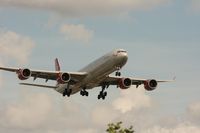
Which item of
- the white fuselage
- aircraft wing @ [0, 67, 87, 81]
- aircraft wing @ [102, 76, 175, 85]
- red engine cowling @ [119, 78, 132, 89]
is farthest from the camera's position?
aircraft wing @ [102, 76, 175, 85]

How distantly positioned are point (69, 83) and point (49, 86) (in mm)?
11509

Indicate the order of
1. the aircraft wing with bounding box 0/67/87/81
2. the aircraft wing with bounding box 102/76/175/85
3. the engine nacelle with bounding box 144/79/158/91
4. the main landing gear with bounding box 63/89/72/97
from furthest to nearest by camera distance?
the engine nacelle with bounding box 144/79/158/91 < the main landing gear with bounding box 63/89/72/97 < the aircraft wing with bounding box 102/76/175/85 < the aircraft wing with bounding box 0/67/87/81

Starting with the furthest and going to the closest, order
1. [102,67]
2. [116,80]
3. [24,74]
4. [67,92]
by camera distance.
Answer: [67,92], [116,80], [24,74], [102,67]

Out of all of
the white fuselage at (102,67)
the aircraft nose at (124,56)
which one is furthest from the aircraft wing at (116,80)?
the aircraft nose at (124,56)

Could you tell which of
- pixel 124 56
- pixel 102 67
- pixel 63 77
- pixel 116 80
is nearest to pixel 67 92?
pixel 63 77

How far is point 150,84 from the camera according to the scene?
7569 centimetres

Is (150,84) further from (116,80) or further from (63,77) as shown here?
(63,77)

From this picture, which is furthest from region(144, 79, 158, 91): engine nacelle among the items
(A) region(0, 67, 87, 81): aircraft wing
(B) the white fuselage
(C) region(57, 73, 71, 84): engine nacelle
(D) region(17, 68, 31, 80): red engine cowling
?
(D) region(17, 68, 31, 80): red engine cowling

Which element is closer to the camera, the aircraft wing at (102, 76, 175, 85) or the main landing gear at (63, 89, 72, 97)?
the aircraft wing at (102, 76, 175, 85)

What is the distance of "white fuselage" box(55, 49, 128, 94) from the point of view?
65.9m

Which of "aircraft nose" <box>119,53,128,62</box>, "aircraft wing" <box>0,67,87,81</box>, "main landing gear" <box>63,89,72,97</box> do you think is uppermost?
"aircraft nose" <box>119,53,128,62</box>

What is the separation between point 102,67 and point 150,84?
457 inches

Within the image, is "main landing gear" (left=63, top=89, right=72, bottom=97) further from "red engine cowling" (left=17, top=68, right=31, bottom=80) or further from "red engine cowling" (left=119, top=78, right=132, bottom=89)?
"red engine cowling" (left=17, top=68, right=31, bottom=80)

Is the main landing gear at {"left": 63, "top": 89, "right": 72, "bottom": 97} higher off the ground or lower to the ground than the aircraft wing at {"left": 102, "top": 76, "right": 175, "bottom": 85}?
lower
